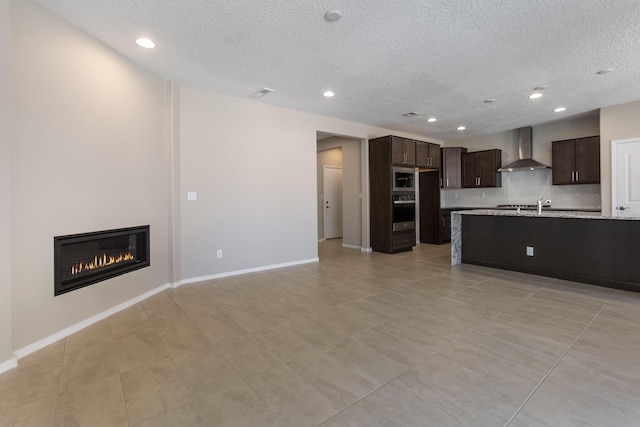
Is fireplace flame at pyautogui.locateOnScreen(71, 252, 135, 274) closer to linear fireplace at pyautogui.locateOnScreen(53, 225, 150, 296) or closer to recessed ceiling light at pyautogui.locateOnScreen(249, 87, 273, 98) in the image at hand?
linear fireplace at pyautogui.locateOnScreen(53, 225, 150, 296)

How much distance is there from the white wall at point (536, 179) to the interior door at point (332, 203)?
3424 mm

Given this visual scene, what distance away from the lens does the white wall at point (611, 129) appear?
15.7 feet

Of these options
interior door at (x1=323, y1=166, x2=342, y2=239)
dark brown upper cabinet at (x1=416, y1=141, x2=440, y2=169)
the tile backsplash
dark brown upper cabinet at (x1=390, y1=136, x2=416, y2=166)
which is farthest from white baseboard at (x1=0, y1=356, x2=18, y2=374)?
the tile backsplash

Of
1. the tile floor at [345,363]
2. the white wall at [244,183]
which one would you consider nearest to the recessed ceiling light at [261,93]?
the white wall at [244,183]

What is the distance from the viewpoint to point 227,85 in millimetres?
3932

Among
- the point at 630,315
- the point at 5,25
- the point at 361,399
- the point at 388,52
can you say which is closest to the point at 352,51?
the point at 388,52

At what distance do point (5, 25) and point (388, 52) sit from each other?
317 centimetres

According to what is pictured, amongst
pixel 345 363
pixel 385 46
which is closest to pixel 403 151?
pixel 385 46

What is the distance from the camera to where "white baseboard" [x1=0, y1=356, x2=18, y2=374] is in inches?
77.0

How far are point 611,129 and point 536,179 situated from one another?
1.77 m

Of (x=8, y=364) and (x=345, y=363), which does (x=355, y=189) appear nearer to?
(x=345, y=363)

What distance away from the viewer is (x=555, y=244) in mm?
4105

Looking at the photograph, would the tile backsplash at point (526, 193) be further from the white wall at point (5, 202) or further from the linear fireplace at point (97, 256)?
the white wall at point (5, 202)

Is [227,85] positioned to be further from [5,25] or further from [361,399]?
[361,399]
